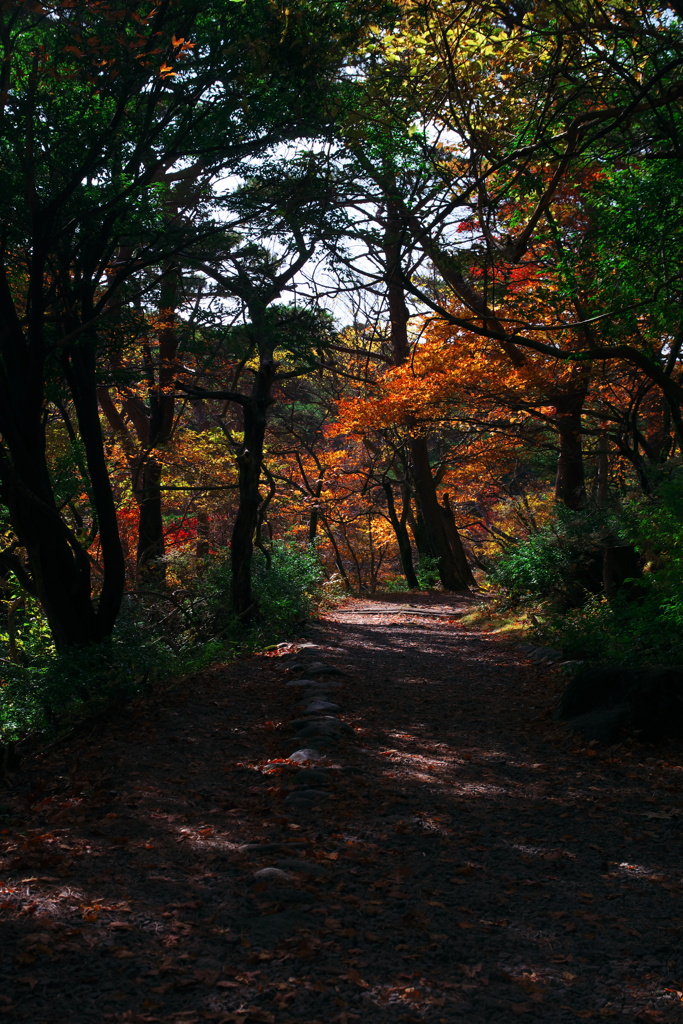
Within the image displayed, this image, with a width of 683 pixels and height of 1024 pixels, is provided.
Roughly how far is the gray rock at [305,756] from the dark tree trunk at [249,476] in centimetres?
504

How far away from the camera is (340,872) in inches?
137

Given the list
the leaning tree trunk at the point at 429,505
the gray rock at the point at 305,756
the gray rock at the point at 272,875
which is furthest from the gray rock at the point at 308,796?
the leaning tree trunk at the point at 429,505

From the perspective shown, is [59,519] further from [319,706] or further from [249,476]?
[249,476]

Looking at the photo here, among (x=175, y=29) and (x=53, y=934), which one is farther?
(x=175, y=29)

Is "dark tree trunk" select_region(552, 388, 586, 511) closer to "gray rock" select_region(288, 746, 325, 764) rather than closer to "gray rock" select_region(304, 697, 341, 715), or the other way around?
"gray rock" select_region(304, 697, 341, 715)

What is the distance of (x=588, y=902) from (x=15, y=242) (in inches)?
263

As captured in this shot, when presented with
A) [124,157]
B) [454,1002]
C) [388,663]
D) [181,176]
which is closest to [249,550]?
[388,663]

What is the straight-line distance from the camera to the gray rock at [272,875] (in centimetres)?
329

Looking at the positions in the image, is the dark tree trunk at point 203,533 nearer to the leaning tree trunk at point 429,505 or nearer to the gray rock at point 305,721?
the leaning tree trunk at point 429,505

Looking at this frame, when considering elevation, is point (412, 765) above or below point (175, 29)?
below

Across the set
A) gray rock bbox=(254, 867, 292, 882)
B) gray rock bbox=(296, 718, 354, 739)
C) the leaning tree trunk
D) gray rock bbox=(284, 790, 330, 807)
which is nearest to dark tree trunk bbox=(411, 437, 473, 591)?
the leaning tree trunk

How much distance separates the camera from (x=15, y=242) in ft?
22.1

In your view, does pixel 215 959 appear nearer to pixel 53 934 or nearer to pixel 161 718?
pixel 53 934

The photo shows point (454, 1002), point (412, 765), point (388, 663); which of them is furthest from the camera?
point (388, 663)
